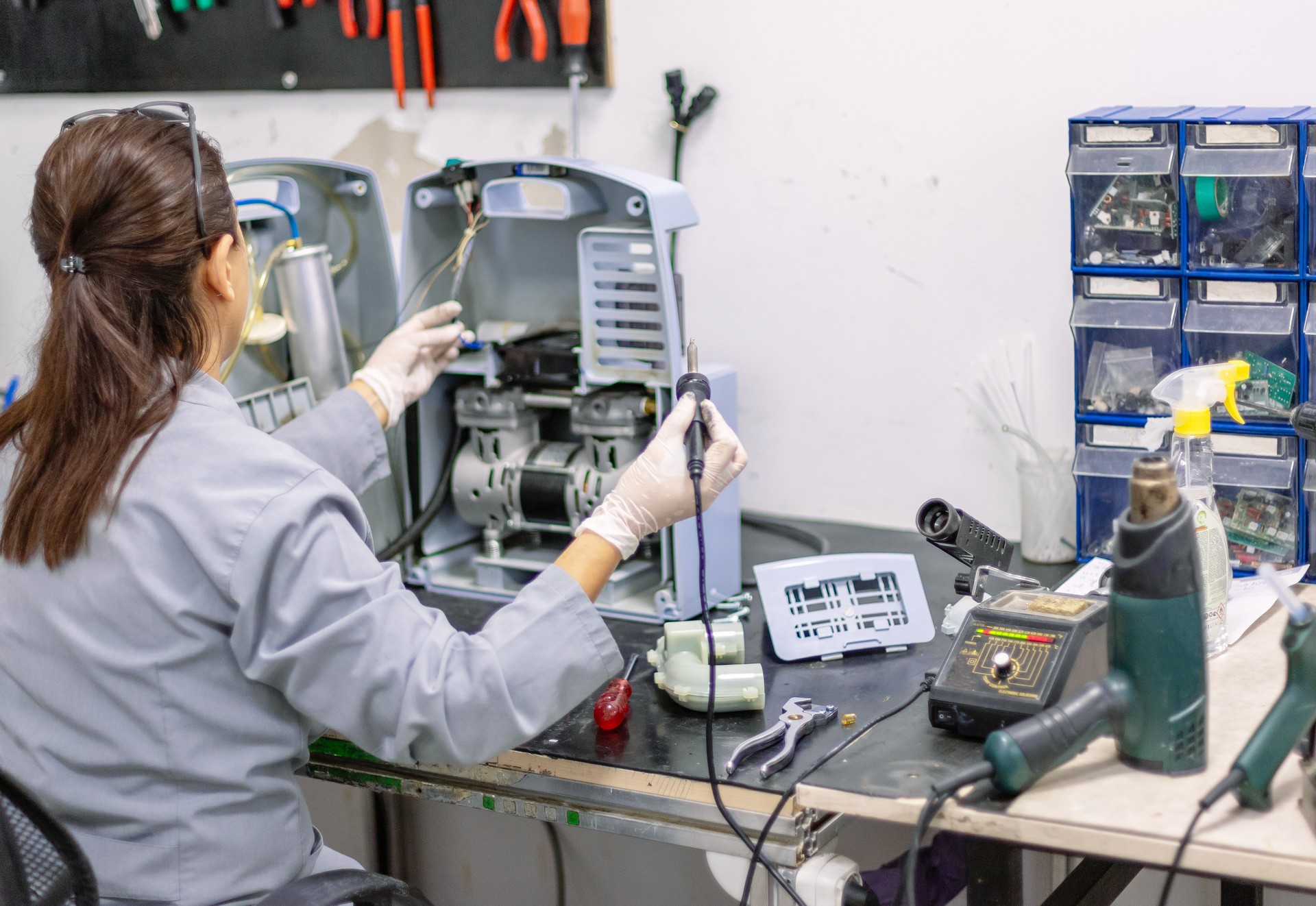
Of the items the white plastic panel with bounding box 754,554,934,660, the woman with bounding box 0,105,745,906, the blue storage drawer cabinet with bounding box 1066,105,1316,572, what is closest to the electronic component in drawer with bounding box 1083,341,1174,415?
the blue storage drawer cabinet with bounding box 1066,105,1316,572

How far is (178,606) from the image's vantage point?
3.50ft

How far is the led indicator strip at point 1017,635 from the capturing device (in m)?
1.15

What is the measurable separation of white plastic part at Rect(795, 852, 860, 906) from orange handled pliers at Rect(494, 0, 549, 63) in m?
1.31

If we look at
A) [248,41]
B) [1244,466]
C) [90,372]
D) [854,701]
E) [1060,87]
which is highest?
[248,41]

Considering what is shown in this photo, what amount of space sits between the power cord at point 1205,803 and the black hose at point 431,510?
1058 mm

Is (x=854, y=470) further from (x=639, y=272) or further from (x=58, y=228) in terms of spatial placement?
(x=58, y=228)

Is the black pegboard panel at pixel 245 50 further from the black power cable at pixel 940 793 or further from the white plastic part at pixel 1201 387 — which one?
the black power cable at pixel 940 793

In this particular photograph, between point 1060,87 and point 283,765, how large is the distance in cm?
127

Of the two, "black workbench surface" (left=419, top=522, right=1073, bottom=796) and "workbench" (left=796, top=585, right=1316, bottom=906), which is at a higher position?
"workbench" (left=796, top=585, right=1316, bottom=906)

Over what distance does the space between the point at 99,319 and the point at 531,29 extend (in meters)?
1.06

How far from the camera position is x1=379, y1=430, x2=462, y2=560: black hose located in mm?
1740

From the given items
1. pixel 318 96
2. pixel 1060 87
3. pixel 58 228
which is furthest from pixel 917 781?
pixel 318 96

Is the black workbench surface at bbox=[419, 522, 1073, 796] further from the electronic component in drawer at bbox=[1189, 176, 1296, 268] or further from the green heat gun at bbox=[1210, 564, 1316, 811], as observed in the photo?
the electronic component in drawer at bbox=[1189, 176, 1296, 268]

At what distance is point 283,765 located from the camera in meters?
1.18
